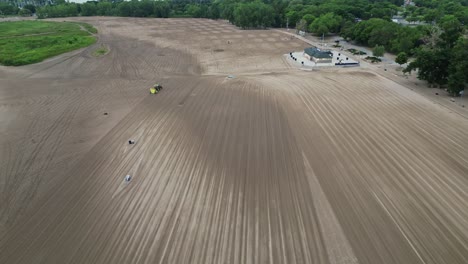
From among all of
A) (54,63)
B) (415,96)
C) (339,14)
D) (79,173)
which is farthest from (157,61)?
(339,14)

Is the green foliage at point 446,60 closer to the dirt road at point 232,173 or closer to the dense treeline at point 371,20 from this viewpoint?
the dense treeline at point 371,20

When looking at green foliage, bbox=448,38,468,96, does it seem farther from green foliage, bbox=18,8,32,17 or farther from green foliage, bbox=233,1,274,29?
green foliage, bbox=18,8,32,17

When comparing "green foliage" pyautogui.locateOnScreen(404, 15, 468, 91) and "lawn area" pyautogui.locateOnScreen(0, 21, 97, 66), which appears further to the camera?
"lawn area" pyautogui.locateOnScreen(0, 21, 97, 66)

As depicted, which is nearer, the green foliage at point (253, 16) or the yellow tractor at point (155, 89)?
the yellow tractor at point (155, 89)

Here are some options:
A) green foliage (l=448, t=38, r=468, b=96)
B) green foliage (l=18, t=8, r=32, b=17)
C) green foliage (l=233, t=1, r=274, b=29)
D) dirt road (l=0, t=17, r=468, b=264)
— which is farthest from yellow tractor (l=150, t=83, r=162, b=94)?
green foliage (l=18, t=8, r=32, b=17)

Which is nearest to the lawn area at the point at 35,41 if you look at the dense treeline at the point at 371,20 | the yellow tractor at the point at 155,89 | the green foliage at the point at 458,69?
the yellow tractor at the point at 155,89

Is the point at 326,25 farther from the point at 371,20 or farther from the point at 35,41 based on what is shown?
the point at 35,41
